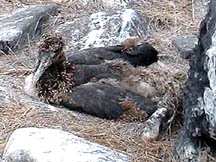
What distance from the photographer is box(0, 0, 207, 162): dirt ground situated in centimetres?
460

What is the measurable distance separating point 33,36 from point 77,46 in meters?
0.56

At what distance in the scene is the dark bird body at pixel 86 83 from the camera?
5.04m

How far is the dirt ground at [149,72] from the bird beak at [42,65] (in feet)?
0.89

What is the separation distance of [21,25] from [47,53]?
1.30m

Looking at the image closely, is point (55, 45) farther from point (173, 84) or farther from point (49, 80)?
point (173, 84)

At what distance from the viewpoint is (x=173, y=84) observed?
529cm

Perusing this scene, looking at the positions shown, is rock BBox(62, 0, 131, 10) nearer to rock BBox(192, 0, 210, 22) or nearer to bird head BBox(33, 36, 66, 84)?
rock BBox(192, 0, 210, 22)

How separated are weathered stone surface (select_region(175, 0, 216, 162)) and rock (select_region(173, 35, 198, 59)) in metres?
1.76

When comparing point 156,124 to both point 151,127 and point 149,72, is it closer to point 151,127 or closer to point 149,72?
point 151,127

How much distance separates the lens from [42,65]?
5285 millimetres

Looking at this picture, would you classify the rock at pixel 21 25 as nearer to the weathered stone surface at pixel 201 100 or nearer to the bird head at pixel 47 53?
the bird head at pixel 47 53

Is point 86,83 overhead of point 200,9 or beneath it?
overhead

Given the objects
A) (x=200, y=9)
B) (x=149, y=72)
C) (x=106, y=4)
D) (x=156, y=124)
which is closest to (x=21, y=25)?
(x=106, y=4)

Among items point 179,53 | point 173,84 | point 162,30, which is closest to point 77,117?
point 173,84
